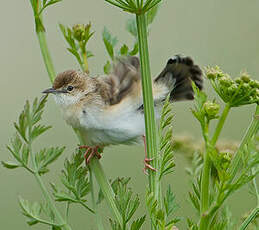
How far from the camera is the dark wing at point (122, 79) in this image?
7.84 feet

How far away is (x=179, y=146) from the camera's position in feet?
8.78

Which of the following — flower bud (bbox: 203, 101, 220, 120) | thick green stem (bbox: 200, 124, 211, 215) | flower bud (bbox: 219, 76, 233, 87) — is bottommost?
thick green stem (bbox: 200, 124, 211, 215)

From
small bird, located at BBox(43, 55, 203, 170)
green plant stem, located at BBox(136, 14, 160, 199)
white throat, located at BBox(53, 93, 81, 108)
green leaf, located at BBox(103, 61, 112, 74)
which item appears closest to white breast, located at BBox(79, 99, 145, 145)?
small bird, located at BBox(43, 55, 203, 170)

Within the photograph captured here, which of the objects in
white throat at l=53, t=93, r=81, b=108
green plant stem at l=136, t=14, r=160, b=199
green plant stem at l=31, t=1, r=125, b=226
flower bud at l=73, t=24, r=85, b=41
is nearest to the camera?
green plant stem at l=136, t=14, r=160, b=199

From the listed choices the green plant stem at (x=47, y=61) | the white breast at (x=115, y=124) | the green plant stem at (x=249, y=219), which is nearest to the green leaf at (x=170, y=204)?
the green plant stem at (x=249, y=219)

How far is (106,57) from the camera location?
464 cm

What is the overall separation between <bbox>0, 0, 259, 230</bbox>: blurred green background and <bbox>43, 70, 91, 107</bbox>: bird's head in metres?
0.92

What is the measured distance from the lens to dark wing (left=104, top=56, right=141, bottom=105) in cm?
239

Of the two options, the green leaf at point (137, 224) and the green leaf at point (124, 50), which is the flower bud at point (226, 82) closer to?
the green leaf at point (137, 224)

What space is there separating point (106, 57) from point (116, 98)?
1.64 m

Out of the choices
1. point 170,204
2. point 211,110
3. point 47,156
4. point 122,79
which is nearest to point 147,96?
point 211,110

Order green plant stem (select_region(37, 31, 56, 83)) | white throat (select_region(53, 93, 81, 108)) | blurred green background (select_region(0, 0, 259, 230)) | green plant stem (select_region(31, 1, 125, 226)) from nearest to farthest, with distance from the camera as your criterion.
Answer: green plant stem (select_region(31, 1, 125, 226)) < green plant stem (select_region(37, 31, 56, 83)) < white throat (select_region(53, 93, 81, 108)) < blurred green background (select_region(0, 0, 259, 230))

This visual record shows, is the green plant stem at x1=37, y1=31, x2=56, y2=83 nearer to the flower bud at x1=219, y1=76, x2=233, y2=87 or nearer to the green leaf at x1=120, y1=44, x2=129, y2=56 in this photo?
the green leaf at x1=120, y1=44, x2=129, y2=56

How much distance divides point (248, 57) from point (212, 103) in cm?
344
